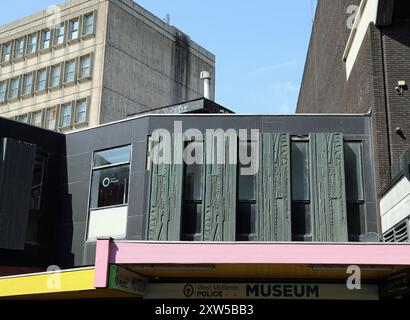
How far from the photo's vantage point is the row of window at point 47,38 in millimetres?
46469

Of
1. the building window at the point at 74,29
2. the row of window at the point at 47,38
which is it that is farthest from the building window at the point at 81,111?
the building window at the point at 74,29

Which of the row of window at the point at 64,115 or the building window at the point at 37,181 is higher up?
the row of window at the point at 64,115

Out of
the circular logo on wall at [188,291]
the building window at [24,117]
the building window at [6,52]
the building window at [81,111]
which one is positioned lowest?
the circular logo on wall at [188,291]

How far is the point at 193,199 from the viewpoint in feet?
63.9

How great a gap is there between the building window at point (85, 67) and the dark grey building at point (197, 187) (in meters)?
23.9

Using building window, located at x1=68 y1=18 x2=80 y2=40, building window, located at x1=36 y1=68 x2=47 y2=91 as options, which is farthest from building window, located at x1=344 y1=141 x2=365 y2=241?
building window, located at x1=36 y1=68 x2=47 y2=91

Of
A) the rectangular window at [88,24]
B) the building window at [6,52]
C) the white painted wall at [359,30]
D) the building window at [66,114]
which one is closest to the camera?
the white painted wall at [359,30]

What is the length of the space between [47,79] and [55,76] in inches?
28.6

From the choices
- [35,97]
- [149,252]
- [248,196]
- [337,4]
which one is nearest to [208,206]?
[248,196]

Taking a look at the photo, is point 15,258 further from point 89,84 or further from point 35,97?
point 35,97

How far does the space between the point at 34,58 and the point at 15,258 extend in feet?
100

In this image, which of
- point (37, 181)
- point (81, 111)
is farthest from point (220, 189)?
point (81, 111)

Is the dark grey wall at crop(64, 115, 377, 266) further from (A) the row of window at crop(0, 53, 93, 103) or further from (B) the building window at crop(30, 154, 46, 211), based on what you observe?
(A) the row of window at crop(0, 53, 93, 103)

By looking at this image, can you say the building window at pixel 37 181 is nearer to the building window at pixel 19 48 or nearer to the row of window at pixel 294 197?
the row of window at pixel 294 197
